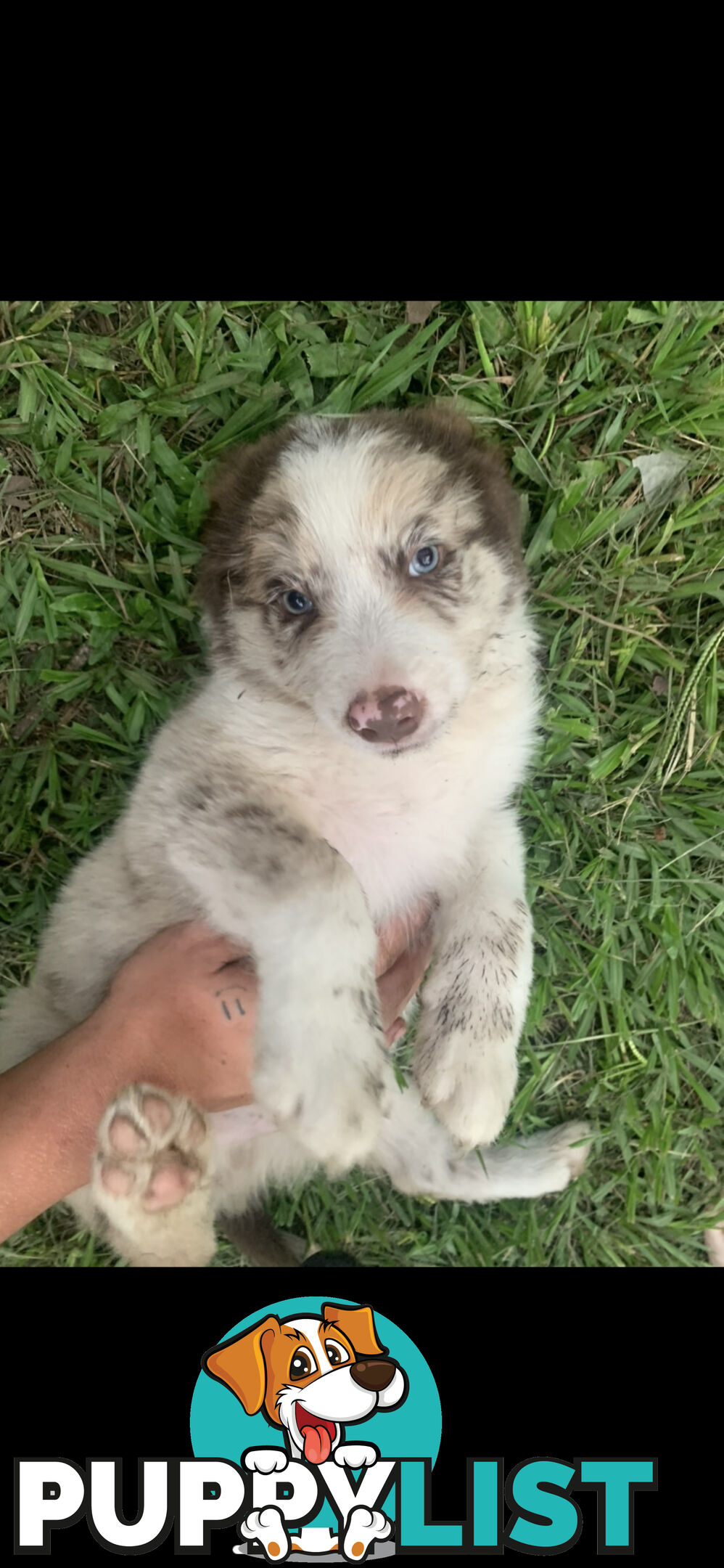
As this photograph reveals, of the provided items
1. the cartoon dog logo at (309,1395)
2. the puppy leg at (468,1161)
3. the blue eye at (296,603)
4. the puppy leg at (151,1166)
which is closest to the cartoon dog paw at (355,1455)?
the cartoon dog logo at (309,1395)

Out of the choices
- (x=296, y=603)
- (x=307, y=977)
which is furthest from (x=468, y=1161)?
(x=296, y=603)

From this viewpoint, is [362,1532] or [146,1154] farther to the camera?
[362,1532]

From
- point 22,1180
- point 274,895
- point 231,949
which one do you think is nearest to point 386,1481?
point 22,1180

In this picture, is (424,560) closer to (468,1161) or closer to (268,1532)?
(468,1161)

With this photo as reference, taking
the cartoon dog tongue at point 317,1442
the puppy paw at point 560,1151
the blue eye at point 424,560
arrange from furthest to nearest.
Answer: the puppy paw at point 560,1151, the blue eye at point 424,560, the cartoon dog tongue at point 317,1442

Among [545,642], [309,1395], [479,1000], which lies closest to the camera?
[309,1395]

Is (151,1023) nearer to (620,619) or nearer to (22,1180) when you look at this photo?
(22,1180)

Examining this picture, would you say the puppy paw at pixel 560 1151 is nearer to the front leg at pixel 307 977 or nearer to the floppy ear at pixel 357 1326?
the floppy ear at pixel 357 1326
